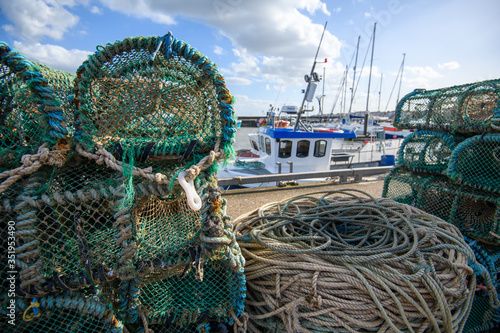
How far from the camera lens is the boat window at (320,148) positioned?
32.4 feet

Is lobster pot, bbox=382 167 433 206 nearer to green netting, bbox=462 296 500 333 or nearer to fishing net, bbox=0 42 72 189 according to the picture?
green netting, bbox=462 296 500 333

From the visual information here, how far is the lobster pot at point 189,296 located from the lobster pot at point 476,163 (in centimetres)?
229

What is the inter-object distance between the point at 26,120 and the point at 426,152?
3.54 metres

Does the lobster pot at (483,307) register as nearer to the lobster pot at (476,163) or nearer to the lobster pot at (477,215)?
the lobster pot at (477,215)

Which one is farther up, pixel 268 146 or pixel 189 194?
pixel 189 194

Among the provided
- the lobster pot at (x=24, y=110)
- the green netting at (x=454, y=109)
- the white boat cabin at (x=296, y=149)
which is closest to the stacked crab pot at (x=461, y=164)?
the green netting at (x=454, y=109)

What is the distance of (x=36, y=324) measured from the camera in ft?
4.02

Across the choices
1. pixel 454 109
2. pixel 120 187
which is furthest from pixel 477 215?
pixel 120 187

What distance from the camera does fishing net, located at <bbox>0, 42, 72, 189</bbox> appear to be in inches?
43.4

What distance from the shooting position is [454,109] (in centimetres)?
268

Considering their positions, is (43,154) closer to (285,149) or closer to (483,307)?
(483,307)

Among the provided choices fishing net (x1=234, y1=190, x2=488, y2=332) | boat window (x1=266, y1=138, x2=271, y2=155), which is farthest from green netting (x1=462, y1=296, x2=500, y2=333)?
boat window (x1=266, y1=138, x2=271, y2=155)

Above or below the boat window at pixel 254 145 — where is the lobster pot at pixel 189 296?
above

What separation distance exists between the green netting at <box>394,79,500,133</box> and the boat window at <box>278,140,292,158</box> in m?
6.32
